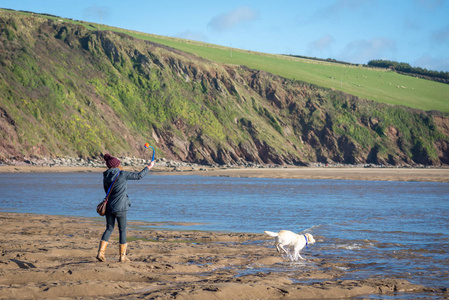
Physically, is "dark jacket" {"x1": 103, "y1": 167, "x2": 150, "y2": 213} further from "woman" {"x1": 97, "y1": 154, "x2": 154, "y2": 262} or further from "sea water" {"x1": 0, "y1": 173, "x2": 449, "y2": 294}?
Result: "sea water" {"x1": 0, "y1": 173, "x2": 449, "y2": 294}

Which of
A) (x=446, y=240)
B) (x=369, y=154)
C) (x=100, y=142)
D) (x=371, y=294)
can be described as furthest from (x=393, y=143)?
(x=371, y=294)

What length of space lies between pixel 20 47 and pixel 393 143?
188 ft

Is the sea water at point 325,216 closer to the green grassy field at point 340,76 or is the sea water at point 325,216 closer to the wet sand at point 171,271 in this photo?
the wet sand at point 171,271

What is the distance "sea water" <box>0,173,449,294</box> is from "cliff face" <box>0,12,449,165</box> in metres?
26.1

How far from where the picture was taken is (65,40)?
71875 mm

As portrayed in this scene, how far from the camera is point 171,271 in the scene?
9.39 m

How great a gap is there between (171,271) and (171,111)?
6171cm

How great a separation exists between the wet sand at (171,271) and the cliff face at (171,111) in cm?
4141

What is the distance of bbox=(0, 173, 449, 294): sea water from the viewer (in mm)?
11047

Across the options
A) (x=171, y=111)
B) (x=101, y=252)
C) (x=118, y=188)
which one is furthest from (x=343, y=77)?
(x=101, y=252)

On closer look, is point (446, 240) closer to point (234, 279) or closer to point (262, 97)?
point (234, 279)

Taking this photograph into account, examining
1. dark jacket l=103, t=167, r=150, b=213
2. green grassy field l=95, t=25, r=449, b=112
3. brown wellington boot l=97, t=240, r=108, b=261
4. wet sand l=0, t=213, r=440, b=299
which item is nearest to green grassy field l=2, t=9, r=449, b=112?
green grassy field l=95, t=25, r=449, b=112

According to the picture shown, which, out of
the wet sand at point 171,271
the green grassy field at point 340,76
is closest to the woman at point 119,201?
the wet sand at point 171,271

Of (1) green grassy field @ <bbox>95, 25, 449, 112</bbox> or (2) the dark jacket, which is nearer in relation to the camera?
(2) the dark jacket
